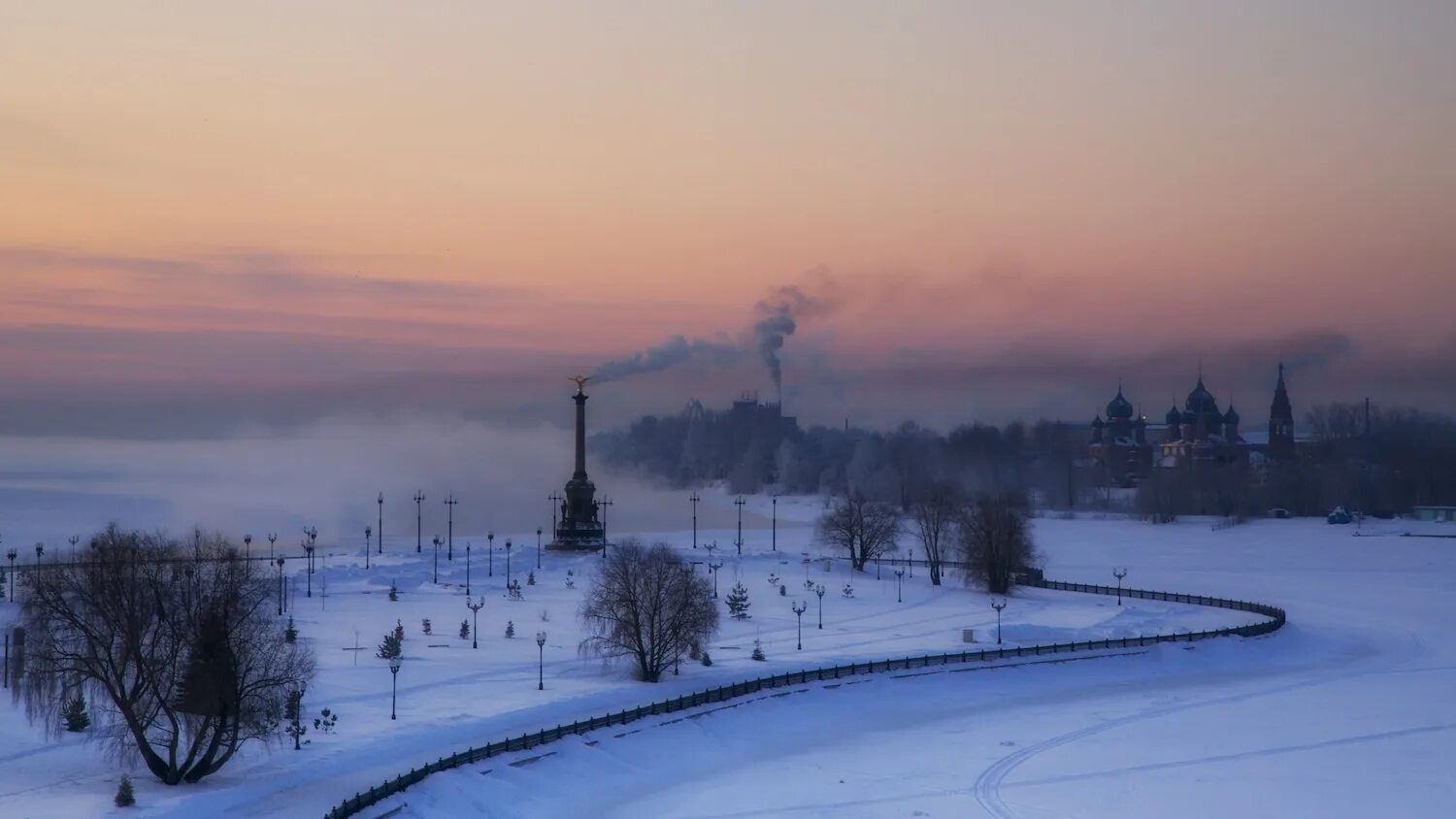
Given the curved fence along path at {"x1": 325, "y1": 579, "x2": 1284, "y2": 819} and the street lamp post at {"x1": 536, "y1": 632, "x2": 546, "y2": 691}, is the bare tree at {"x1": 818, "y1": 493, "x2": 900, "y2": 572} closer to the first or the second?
the curved fence along path at {"x1": 325, "y1": 579, "x2": 1284, "y2": 819}

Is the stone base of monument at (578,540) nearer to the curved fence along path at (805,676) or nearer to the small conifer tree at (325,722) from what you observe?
the curved fence along path at (805,676)

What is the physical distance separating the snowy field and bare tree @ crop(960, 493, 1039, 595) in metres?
2.08

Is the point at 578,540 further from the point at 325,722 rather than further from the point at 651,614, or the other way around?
the point at 325,722

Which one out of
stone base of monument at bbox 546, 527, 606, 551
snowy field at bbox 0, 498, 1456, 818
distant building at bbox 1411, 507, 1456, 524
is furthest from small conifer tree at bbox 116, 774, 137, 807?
distant building at bbox 1411, 507, 1456, 524

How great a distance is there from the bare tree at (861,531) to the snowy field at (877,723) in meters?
14.5

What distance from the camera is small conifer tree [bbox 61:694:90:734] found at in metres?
43.8

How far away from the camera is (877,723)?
5512 centimetres

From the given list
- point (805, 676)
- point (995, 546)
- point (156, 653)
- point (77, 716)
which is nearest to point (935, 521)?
point (995, 546)

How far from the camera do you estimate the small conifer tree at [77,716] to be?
144 ft

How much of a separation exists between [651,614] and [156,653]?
2193 centimetres

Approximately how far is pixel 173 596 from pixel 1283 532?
379ft

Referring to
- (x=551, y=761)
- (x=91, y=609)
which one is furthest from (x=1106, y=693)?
(x=91, y=609)

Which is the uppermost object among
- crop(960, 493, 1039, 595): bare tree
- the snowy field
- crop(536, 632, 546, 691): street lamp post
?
crop(960, 493, 1039, 595): bare tree

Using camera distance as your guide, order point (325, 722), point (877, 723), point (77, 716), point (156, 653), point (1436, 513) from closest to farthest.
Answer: point (156, 653) → point (77, 716) → point (325, 722) → point (877, 723) → point (1436, 513)
